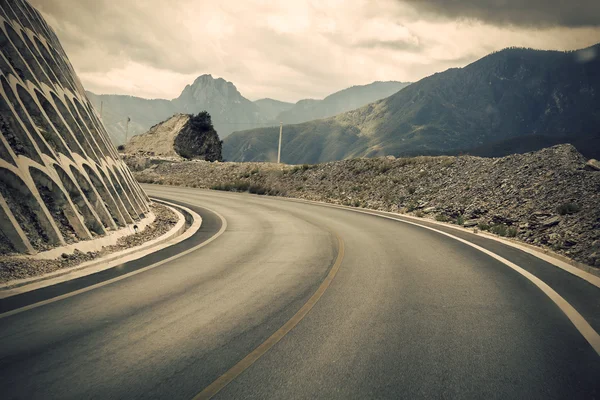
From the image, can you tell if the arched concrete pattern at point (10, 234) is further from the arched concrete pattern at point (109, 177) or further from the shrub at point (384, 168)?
the shrub at point (384, 168)

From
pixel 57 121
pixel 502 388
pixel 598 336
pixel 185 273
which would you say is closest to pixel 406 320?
pixel 502 388

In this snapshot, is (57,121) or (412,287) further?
(57,121)

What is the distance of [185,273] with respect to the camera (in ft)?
21.8

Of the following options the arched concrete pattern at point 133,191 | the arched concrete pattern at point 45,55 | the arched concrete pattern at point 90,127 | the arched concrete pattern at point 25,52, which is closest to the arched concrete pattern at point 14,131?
the arched concrete pattern at point 25,52

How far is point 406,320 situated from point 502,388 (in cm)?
150

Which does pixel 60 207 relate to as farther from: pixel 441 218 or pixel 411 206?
pixel 411 206

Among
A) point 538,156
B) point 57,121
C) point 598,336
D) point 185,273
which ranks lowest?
point 185,273

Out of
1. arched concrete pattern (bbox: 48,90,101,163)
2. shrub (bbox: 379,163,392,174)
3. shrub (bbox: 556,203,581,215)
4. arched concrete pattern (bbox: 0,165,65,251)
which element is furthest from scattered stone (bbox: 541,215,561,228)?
shrub (bbox: 379,163,392,174)

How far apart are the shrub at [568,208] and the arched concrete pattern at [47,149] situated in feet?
40.8

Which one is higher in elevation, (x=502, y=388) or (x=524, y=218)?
(x=524, y=218)

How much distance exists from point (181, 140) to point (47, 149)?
5116cm

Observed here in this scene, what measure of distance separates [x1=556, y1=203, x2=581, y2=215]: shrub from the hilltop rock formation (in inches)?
1907

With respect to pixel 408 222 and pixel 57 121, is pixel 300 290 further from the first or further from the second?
pixel 408 222

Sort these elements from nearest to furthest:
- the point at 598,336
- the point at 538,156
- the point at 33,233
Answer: the point at 598,336
the point at 33,233
the point at 538,156
